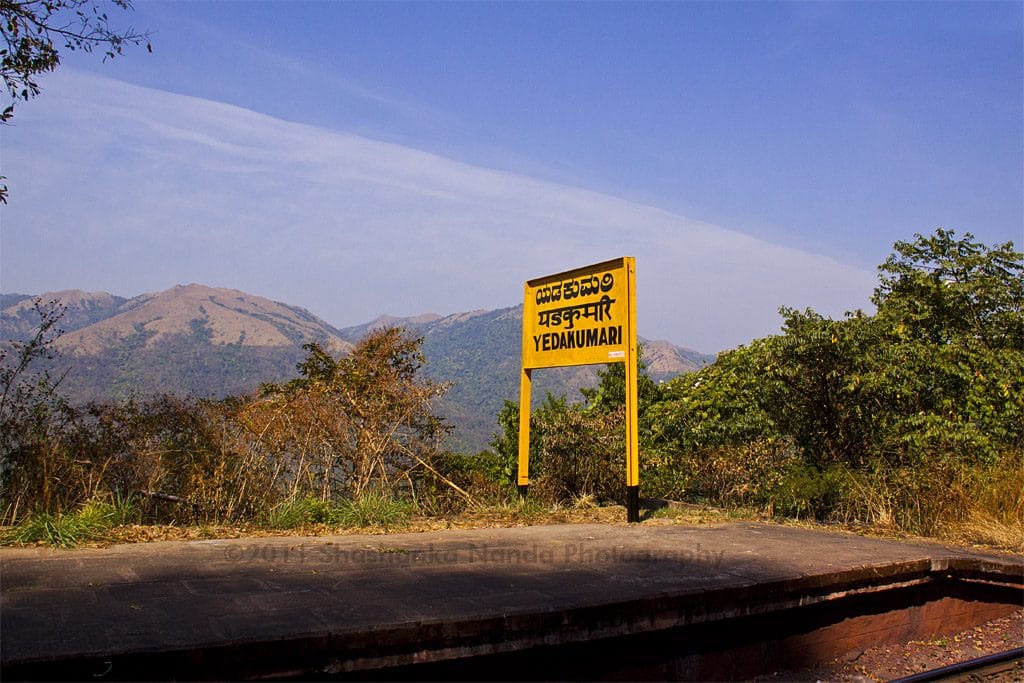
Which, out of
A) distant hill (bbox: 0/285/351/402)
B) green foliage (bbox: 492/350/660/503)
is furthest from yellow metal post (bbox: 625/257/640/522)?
distant hill (bbox: 0/285/351/402)

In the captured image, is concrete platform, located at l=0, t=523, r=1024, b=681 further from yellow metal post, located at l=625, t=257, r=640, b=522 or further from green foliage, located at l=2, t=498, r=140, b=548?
yellow metal post, located at l=625, t=257, r=640, b=522

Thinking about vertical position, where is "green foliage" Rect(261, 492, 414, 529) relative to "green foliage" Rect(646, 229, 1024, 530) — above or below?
below

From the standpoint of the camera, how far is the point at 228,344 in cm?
12025

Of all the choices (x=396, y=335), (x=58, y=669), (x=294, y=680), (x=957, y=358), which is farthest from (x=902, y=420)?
(x=58, y=669)

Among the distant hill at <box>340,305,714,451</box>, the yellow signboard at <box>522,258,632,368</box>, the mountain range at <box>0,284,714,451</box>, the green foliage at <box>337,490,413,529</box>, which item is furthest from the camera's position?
the mountain range at <box>0,284,714,451</box>

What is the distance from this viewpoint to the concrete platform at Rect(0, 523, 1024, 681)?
11.0 ft

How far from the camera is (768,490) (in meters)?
10.2

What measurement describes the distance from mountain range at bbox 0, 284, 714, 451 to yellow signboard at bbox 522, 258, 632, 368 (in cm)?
5379

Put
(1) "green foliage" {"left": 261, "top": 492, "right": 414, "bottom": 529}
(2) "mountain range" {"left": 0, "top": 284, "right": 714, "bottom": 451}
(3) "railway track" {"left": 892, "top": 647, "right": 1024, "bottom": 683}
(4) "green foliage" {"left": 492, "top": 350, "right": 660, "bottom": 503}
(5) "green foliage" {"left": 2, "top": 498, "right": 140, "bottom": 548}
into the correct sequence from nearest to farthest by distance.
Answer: (3) "railway track" {"left": 892, "top": 647, "right": 1024, "bottom": 683}, (5) "green foliage" {"left": 2, "top": 498, "right": 140, "bottom": 548}, (1) "green foliage" {"left": 261, "top": 492, "right": 414, "bottom": 529}, (4) "green foliage" {"left": 492, "top": 350, "right": 660, "bottom": 503}, (2) "mountain range" {"left": 0, "top": 284, "right": 714, "bottom": 451}

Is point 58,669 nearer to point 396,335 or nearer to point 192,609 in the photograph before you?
point 192,609

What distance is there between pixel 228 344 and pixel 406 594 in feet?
402

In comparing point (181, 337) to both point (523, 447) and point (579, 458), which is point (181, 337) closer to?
point (579, 458)

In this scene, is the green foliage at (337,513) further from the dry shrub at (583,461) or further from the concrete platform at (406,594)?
the dry shrub at (583,461)

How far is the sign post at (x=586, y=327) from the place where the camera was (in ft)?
→ 27.1
